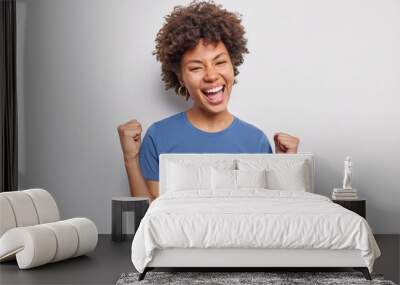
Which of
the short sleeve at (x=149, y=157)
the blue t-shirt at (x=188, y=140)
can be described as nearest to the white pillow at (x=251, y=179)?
the blue t-shirt at (x=188, y=140)

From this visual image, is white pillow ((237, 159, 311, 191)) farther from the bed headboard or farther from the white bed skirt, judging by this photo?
the white bed skirt

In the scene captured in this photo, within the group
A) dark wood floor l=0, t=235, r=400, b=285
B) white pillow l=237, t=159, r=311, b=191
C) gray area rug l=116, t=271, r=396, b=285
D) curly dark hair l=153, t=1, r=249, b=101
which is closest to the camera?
gray area rug l=116, t=271, r=396, b=285

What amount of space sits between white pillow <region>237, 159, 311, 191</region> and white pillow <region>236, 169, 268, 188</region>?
0.35ft

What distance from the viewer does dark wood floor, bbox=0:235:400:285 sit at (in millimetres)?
5070

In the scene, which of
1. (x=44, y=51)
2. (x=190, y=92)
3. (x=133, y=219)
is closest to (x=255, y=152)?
(x=190, y=92)

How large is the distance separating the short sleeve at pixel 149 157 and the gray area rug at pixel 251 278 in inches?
81.2

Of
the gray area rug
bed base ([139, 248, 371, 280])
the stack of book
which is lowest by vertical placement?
the gray area rug

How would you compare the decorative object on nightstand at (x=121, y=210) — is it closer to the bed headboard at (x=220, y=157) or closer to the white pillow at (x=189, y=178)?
the bed headboard at (x=220, y=157)

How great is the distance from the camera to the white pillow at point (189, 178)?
653 cm

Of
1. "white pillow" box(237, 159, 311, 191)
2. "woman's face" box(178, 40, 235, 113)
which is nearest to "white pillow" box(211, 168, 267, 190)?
"white pillow" box(237, 159, 311, 191)

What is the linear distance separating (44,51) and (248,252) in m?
3.57

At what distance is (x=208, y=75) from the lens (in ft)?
23.4

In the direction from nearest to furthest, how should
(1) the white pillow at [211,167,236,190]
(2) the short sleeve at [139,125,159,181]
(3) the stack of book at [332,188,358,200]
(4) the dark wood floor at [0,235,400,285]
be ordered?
(4) the dark wood floor at [0,235,400,285] → (1) the white pillow at [211,167,236,190] → (3) the stack of book at [332,188,358,200] → (2) the short sleeve at [139,125,159,181]

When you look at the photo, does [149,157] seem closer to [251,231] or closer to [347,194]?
[347,194]
